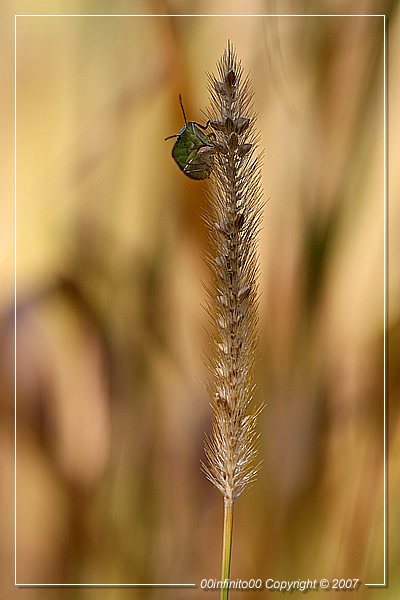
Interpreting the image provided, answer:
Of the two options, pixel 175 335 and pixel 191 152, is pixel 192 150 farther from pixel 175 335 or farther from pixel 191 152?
pixel 175 335

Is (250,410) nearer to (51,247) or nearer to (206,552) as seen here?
(206,552)

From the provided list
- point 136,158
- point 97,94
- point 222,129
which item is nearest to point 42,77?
point 97,94

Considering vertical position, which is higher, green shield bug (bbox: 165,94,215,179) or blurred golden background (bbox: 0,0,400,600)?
green shield bug (bbox: 165,94,215,179)

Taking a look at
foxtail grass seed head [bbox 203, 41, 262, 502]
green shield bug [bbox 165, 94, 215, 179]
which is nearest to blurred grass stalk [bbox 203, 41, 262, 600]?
foxtail grass seed head [bbox 203, 41, 262, 502]

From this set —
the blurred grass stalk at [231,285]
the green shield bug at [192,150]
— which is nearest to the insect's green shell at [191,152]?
the green shield bug at [192,150]

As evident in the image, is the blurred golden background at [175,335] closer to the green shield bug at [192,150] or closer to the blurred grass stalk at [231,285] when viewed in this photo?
the green shield bug at [192,150]

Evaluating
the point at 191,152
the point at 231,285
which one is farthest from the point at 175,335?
the point at 191,152

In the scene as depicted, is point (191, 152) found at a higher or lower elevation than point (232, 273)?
higher

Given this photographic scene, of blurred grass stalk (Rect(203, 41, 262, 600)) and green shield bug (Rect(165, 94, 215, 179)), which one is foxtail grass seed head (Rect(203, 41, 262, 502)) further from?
green shield bug (Rect(165, 94, 215, 179))
